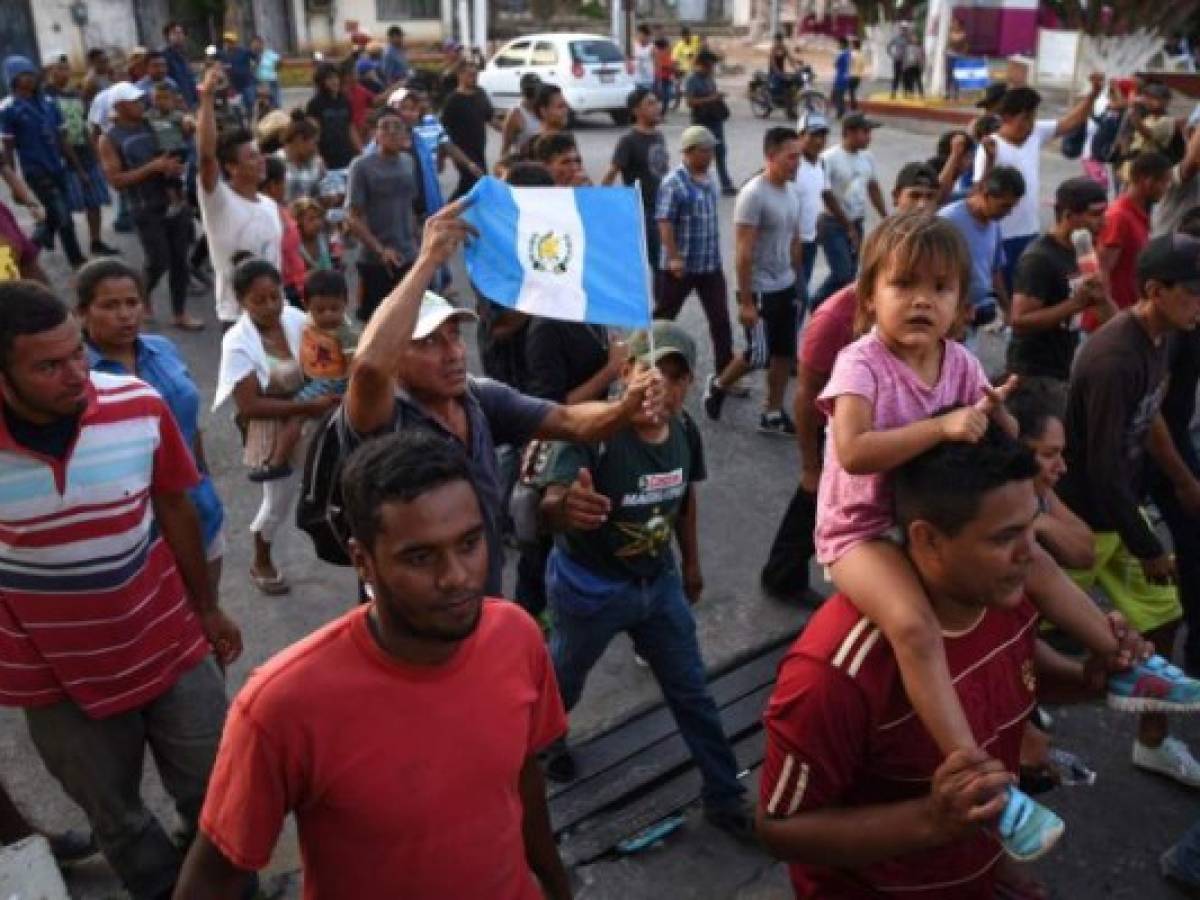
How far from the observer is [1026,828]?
6.32 ft

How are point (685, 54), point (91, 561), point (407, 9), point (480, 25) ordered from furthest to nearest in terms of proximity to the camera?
point (407, 9)
point (480, 25)
point (685, 54)
point (91, 561)

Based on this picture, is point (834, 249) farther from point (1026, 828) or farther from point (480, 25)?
point (480, 25)

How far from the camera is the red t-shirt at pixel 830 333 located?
4461 millimetres

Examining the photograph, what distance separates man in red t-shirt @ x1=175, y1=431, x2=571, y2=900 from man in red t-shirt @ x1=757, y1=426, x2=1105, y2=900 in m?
0.56

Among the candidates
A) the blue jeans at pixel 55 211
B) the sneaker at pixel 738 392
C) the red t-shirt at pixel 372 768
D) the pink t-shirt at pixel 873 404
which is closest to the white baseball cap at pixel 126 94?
the blue jeans at pixel 55 211

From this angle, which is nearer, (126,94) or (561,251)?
(561,251)

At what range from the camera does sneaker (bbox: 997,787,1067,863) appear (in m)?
1.92

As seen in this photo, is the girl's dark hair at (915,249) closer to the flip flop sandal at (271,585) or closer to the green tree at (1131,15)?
the flip flop sandal at (271,585)

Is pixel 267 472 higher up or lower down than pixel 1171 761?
higher up

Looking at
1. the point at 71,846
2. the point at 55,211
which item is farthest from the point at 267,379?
the point at 55,211

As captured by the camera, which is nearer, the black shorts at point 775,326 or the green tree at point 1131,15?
the black shorts at point 775,326

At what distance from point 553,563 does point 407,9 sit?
113 feet

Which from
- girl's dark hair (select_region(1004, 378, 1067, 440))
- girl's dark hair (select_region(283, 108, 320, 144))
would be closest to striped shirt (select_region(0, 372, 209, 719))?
girl's dark hair (select_region(1004, 378, 1067, 440))

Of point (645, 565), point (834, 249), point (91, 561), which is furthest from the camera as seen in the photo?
point (834, 249)
